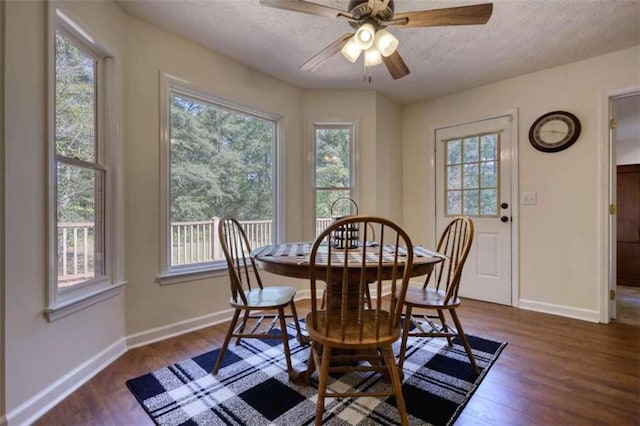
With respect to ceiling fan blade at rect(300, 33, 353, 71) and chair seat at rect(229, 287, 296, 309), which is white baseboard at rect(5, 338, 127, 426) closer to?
chair seat at rect(229, 287, 296, 309)

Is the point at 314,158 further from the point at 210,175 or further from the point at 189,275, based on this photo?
the point at 189,275

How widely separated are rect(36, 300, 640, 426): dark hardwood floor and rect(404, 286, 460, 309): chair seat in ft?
1.51

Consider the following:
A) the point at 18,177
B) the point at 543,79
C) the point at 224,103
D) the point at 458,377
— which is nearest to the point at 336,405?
the point at 458,377

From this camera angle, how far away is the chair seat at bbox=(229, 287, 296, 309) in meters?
1.75

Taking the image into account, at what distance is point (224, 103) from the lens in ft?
8.97

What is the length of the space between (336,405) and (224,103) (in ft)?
8.21

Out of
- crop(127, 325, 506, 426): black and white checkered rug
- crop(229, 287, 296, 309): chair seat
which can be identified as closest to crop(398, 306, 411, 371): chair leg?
crop(127, 325, 506, 426): black and white checkered rug

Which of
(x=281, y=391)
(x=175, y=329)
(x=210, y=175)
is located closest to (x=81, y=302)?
(x=175, y=329)

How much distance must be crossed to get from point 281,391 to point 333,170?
7.81 feet

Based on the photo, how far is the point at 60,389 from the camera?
1.56 meters

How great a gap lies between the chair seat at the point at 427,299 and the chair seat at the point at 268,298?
733mm

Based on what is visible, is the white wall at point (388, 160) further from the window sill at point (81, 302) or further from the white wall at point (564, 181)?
the window sill at point (81, 302)

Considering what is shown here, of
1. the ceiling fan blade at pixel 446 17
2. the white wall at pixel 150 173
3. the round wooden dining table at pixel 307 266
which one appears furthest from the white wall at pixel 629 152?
the white wall at pixel 150 173

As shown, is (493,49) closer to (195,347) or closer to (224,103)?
(224,103)
